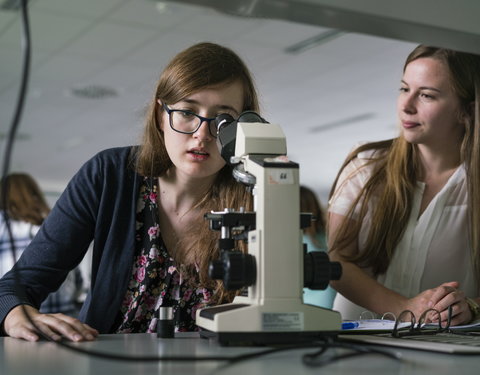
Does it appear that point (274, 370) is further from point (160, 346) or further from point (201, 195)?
point (201, 195)

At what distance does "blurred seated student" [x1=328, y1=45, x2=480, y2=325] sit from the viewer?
145cm

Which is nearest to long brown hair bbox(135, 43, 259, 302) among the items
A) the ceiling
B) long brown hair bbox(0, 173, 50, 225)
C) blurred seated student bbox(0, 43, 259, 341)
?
blurred seated student bbox(0, 43, 259, 341)

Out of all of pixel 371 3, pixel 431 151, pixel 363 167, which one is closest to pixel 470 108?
pixel 431 151

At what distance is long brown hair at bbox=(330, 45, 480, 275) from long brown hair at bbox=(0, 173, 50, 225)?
210cm

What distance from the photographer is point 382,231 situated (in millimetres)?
1454

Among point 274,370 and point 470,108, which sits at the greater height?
point 470,108

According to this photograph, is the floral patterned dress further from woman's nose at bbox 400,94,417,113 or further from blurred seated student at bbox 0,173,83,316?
blurred seated student at bbox 0,173,83,316

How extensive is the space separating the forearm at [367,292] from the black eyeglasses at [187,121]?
0.49 m

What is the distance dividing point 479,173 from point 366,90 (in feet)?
14.2

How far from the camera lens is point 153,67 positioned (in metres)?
5.04

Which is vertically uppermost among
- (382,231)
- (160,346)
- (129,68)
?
(129,68)

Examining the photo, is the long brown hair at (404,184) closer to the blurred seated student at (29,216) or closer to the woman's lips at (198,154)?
the woman's lips at (198,154)

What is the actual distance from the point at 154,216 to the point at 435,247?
0.67m

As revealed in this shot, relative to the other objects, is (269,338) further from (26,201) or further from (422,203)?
(26,201)
